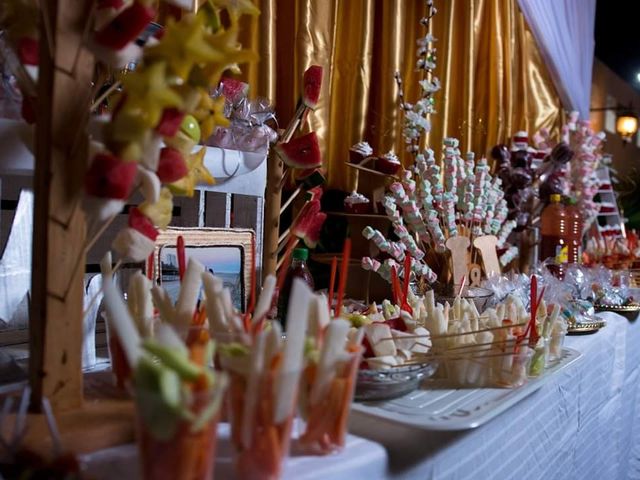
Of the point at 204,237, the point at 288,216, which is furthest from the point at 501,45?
the point at 204,237

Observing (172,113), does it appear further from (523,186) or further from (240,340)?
(523,186)

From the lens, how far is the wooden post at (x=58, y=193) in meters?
0.60

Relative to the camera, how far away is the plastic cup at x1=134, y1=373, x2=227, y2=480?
435 millimetres

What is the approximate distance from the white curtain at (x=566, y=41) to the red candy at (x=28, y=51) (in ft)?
7.25

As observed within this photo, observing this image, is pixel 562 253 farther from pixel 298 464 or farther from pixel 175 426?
pixel 175 426

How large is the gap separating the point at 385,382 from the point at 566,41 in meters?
2.46

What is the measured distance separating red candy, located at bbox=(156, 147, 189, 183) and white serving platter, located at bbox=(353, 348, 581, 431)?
0.33 metres

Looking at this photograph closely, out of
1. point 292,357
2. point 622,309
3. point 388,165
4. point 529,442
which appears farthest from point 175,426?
point 622,309

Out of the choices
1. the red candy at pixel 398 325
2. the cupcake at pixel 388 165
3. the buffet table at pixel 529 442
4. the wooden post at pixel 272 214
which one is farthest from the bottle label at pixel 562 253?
the red candy at pixel 398 325

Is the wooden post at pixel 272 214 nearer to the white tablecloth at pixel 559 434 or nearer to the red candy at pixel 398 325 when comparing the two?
the red candy at pixel 398 325

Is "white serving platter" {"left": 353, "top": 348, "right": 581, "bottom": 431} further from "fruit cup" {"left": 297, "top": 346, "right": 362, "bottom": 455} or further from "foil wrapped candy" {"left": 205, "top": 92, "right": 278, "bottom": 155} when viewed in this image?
"foil wrapped candy" {"left": 205, "top": 92, "right": 278, "bottom": 155}

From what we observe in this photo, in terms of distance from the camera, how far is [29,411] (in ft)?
2.00

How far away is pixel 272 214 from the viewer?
3.81ft

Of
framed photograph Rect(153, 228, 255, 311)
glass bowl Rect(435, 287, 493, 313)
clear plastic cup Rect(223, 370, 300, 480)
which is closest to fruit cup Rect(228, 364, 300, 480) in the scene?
clear plastic cup Rect(223, 370, 300, 480)
